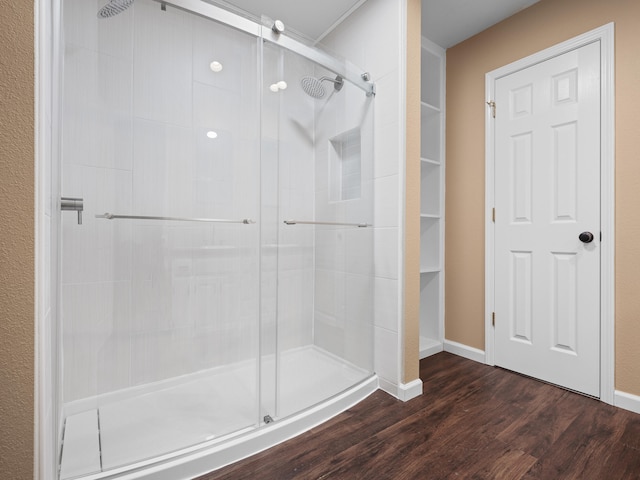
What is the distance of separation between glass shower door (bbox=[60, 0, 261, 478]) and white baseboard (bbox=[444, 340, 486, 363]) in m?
1.74

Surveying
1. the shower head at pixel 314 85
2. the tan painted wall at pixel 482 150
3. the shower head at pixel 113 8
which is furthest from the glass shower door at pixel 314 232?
the tan painted wall at pixel 482 150

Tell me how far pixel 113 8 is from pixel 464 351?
2907 millimetres

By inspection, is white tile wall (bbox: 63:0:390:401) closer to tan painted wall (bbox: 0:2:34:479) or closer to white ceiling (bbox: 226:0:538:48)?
tan painted wall (bbox: 0:2:34:479)

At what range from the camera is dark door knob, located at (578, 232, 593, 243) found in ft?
5.95

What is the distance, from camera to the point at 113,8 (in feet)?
4.18

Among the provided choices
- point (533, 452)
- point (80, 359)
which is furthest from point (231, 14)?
point (533, 452)

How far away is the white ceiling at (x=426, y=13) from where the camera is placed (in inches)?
81.5

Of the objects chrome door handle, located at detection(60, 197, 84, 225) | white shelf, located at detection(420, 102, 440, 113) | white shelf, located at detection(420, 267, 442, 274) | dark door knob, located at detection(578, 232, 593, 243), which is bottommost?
white shelf, located at detection(420, 267, 442, 274)

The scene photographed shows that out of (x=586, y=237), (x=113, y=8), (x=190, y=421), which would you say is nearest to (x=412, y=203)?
(x=586, y=237)

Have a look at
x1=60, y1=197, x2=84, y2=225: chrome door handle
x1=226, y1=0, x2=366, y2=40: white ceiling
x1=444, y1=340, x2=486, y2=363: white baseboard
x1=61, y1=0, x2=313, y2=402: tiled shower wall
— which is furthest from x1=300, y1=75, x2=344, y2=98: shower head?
x1=444, y1=340, x2=486, y2=363: white baseboard

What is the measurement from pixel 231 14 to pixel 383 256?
1445 millimetres

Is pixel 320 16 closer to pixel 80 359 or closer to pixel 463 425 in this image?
pixel 80 359

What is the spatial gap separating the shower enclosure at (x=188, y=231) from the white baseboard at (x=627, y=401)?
1486mm

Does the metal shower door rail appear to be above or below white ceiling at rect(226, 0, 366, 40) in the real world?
below
